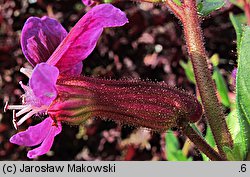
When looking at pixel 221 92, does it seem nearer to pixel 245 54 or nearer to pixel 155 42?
pixel 245 54

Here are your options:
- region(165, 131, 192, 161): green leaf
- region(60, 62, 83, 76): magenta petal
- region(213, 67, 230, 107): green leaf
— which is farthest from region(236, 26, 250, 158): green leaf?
region(165, 131, 192, 161): green leaf

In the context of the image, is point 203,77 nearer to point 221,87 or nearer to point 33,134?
point 33,134

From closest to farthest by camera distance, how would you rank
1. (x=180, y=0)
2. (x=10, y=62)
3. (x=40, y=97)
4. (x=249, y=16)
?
(x=40, y=97) < (x=180, y=0) < (x=249, y=16) < (x=10, y=62)

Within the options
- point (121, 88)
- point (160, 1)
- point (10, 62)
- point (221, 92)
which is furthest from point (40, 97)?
point (10, 62)

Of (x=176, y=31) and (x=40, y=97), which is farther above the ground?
(x=40, y=97)

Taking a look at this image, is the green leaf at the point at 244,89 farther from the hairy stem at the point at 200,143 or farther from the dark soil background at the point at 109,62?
the dark soil background at the point at 109,62

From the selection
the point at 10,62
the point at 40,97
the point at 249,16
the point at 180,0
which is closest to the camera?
the point at 40,97

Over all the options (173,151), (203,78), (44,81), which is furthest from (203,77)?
(173,151)
